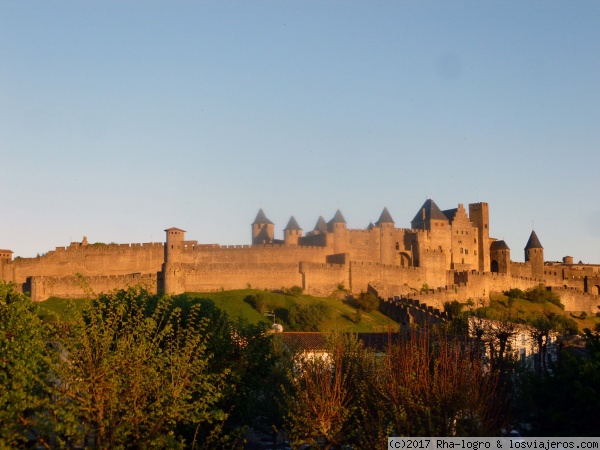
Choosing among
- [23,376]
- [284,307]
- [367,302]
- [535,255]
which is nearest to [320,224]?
[535,255]

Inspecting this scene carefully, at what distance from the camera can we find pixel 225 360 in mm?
24516

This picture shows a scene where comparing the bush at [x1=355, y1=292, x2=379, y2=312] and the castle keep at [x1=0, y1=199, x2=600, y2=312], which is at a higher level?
the castle keep at [x1=0, y1=199, x2=600, y2=312]

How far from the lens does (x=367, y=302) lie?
63.1 m

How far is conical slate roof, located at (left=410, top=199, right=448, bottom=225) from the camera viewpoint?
3056 inches

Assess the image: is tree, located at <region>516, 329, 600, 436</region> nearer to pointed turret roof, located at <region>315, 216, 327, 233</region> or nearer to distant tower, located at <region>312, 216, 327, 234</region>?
distant tower, located at <region>312, 216, 327, 234</region>

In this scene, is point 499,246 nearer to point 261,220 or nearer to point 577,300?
point 577,300

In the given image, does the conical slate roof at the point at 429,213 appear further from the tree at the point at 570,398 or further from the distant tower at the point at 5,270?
the tree at the point at 570,398

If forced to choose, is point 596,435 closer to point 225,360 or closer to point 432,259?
point 225,360

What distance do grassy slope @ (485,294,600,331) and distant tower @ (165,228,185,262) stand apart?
2496cm

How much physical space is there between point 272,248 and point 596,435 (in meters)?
51.3

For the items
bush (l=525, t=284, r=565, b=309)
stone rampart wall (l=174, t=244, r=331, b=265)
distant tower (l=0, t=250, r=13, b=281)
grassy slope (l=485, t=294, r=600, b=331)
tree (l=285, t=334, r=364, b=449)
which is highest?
stone rampart wall (l=174, t=244, r=331, b=265)

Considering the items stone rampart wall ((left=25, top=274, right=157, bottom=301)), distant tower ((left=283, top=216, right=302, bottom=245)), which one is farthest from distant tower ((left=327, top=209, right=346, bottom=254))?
stone rampart wall ((left=25, top=274, right=157, bottom=301))

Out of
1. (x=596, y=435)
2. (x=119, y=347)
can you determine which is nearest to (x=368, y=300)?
(x=596, y=435)

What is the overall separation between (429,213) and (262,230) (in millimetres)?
17211
